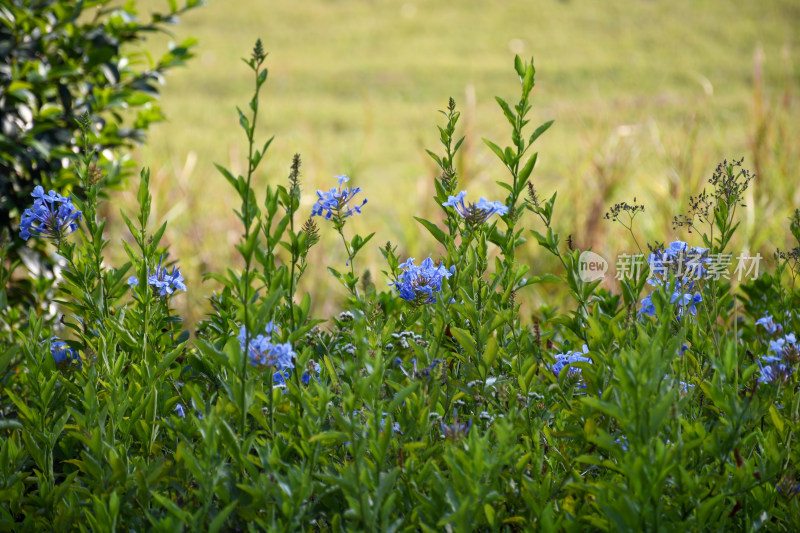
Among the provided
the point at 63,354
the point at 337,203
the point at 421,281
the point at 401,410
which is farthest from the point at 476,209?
the point at 63,354

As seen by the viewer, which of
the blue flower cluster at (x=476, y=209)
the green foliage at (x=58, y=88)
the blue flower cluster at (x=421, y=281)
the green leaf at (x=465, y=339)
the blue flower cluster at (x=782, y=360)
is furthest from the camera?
the green foliage at (x=58, y=88)

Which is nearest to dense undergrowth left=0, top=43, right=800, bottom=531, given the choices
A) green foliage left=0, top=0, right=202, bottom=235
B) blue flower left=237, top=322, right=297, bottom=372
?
blue flower left=237, top=322, right=297, bottom=372

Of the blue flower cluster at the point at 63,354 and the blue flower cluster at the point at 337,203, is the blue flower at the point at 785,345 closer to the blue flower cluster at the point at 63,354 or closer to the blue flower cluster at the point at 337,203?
the blue flower cluster at the point at 337,203

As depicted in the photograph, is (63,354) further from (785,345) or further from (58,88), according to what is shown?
(785,345)

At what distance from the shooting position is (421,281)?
184cm

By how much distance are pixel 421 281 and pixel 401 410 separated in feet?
1.28

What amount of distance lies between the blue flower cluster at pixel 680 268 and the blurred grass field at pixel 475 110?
2.26m

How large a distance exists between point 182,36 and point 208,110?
415 centimetres

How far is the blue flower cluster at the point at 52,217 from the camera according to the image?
1.76 meters

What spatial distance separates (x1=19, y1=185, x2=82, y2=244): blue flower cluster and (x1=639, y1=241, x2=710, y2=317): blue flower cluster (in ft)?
4.54

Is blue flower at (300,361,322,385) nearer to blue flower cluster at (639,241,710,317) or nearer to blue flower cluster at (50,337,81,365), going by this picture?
blue flower cluster at (50,337,81,365)

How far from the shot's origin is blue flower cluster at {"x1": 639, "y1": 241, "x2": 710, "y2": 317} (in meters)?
1.74

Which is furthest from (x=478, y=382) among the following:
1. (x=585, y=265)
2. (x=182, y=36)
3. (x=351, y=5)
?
(x=351, y=5)

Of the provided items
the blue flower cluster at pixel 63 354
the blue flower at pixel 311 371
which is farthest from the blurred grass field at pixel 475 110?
the blue flower at pixel 311 371
